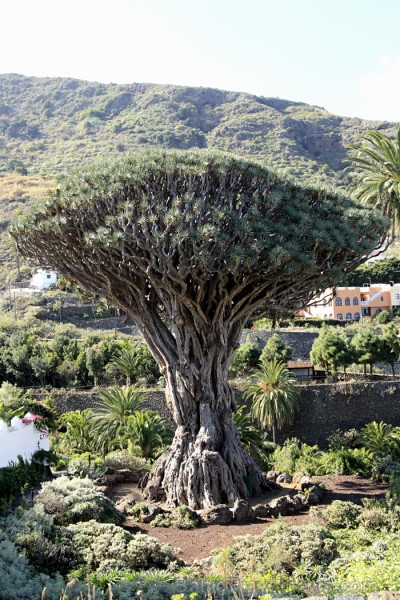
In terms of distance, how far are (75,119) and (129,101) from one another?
9386 mm

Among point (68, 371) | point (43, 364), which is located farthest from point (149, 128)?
point (43, 364)

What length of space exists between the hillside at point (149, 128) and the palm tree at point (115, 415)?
40.9m

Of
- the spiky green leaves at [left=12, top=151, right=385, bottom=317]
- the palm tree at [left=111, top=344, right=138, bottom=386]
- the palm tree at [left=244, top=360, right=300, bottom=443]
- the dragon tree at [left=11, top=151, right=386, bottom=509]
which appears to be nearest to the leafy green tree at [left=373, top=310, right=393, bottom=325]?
the palm tree at [left=111, top=344, right=138, bottom=386]

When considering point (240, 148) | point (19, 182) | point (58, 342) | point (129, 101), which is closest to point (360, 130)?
point (240, 148)

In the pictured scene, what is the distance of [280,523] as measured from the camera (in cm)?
1069

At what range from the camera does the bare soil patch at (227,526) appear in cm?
1088

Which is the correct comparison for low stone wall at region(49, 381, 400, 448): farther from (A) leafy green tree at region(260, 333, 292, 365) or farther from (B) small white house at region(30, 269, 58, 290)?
(B) small white house at region(30, 269, 58, 290)

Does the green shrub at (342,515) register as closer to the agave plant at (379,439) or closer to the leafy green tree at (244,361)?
the agave plant at (379,439)

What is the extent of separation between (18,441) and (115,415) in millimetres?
7097

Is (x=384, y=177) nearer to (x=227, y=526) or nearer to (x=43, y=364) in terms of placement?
(x=227, y=526)

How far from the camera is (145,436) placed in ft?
61.1

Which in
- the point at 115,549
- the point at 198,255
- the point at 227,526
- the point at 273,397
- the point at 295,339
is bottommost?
the point at 227,526

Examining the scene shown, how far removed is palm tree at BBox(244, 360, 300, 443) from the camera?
79.4ft

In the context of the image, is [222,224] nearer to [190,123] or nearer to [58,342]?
[58,342]
